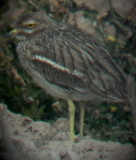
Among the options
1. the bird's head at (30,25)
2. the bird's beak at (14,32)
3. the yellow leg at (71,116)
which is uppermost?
the bird's head at (30,25)

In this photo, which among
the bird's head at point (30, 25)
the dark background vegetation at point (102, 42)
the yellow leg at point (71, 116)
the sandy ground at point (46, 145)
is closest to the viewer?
the sandy ground at point (46, 145)

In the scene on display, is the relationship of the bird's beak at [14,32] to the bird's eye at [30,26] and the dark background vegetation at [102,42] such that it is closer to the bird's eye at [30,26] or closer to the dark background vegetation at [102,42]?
the bird's eye at [30,26]

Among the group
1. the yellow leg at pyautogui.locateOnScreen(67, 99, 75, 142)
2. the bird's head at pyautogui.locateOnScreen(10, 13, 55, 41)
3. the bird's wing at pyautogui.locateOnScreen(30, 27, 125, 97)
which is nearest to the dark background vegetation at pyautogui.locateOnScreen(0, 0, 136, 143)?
the yellow leg at pyautogui.locateOnScreen(67, 99, 75, 142)

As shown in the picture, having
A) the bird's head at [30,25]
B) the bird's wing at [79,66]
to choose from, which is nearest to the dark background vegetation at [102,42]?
the bird's head at [30,25]

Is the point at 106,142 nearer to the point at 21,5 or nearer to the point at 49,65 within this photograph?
the point at 49,65

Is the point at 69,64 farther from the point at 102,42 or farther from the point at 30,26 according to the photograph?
the point at 102,42

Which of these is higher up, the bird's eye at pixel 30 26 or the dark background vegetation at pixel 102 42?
the bird's eye at pixel 30 26

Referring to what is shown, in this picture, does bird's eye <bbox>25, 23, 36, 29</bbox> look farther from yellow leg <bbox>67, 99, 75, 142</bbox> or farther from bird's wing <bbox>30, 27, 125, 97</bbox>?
yellow leg <bbox>67, 99, 75, 142</bbox>
